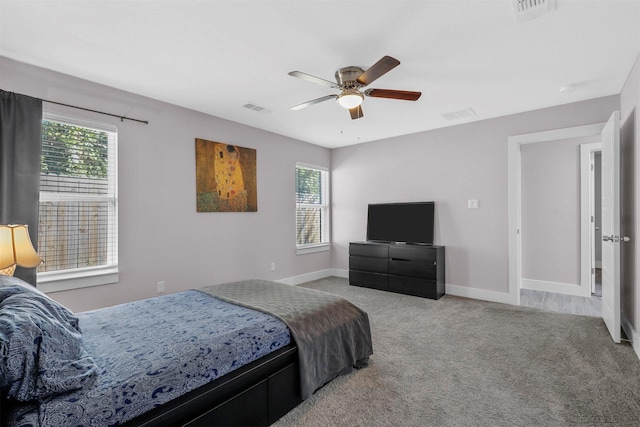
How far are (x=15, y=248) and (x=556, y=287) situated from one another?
20.4 ft

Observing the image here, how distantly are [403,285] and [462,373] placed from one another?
2.34 m

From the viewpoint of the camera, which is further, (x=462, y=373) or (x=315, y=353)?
(x=462, y=373)

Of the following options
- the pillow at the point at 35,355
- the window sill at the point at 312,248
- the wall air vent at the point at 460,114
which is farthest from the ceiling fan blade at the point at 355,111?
the window sill at the point at 312,248

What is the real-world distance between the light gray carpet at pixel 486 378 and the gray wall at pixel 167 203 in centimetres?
217

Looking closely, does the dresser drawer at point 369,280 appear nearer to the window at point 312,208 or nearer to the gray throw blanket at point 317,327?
the window at point 312,208

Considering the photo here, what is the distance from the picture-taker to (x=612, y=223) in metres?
2.95

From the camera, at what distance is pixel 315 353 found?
6.90 ft

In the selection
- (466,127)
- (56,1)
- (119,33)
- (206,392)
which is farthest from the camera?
(466,127)

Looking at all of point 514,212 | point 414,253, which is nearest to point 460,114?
point 514,212

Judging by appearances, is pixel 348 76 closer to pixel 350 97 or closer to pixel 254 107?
pixel 350 97

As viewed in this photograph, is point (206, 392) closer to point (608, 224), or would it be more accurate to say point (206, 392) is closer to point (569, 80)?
point (608, 224)

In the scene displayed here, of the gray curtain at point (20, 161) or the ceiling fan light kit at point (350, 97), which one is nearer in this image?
the gray curtain at point (20, 161)

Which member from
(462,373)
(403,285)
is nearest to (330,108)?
(403,285)

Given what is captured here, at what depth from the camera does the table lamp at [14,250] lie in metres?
1.99
